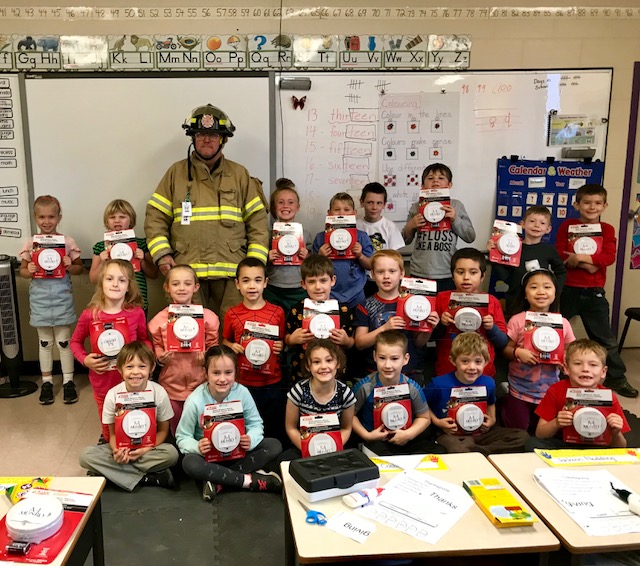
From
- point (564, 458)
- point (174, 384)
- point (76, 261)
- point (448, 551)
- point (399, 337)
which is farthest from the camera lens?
point (76, 261)

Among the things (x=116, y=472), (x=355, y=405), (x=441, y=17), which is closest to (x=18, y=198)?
(x=116, y=472)

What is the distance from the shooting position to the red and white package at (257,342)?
322 centimetres

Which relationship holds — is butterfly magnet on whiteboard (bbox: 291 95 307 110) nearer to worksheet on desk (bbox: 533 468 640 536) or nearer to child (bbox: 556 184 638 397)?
child (bbox: 556 184 638 397)

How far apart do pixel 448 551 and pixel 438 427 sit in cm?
142

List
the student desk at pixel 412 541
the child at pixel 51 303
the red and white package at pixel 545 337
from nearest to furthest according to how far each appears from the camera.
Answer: the student desk at pixel 412 541, the red and white package at pixel 545 337, the child at pixel 51 303

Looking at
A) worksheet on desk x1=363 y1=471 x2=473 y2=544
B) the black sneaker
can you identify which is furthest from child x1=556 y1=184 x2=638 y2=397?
the black sneaker

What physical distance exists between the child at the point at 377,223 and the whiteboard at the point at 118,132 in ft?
2.65

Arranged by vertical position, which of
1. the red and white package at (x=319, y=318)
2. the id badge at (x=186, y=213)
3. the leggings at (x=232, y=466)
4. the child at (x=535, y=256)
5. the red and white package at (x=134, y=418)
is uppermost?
the id badge at (x=186, y=213)

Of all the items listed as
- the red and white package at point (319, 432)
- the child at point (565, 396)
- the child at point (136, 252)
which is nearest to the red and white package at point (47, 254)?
the child at point (136, 252)

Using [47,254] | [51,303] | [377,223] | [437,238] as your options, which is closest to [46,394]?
[51,303]

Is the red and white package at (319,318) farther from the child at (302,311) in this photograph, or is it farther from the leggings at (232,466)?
the leggings at (232,466)

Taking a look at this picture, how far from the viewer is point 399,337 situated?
2887 millimetres

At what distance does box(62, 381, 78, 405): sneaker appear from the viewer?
4.09 m

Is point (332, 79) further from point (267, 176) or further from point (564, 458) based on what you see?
point (564, 458)
